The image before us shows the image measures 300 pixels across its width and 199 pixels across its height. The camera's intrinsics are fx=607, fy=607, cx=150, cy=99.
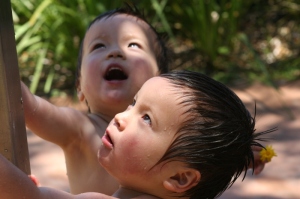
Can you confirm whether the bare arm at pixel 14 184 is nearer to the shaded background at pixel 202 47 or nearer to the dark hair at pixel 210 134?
the dark hair at pixel 210 134

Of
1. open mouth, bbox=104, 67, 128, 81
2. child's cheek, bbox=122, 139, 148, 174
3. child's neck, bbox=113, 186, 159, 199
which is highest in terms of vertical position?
open mouth, bbox=104, 67, 128, 81

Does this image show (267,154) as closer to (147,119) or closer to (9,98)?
(147,119)

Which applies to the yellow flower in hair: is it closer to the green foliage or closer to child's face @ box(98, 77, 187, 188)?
child's face @ box(98, 77, 187, 188)

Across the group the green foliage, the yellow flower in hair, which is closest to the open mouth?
the yellow flower in hair

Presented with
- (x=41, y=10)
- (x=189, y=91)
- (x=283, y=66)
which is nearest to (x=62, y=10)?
(x=41, y=10)

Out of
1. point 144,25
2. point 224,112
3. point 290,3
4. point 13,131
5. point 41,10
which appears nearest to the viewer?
point 13,131

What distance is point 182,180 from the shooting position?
1335 millimetres

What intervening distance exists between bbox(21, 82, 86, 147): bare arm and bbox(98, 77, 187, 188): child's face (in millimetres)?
254

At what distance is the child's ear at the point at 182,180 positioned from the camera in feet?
4.34

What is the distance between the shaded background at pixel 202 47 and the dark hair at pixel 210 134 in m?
1.72

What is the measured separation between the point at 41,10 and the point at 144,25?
75.0 inches

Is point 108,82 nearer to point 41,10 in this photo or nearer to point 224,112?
point 224,112

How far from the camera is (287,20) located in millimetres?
4680

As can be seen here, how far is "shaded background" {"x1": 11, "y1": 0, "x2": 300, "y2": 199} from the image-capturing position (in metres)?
3.55
